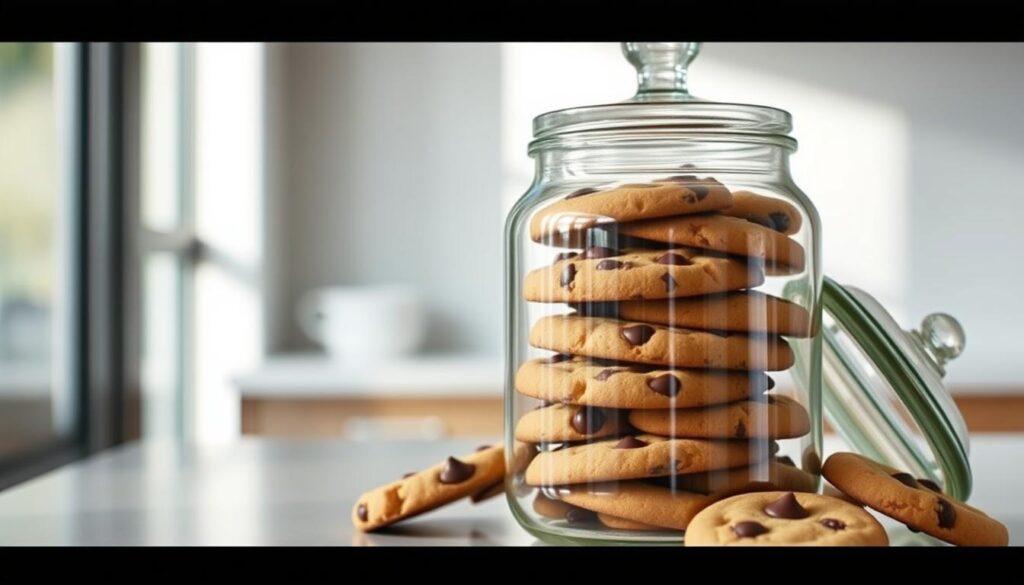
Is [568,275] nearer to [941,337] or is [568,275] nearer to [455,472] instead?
[455,472]

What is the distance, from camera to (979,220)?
117 inches

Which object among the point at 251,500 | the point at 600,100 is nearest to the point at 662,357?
the point at 251,500

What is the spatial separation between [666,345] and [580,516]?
0.10m

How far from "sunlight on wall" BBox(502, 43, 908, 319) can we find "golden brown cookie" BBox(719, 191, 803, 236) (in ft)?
7.89

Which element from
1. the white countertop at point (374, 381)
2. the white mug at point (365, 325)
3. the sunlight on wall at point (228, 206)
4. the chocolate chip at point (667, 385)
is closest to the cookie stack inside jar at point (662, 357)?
the chocolate chip at point (667, 385)

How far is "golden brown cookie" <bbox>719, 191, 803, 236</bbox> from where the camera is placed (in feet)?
1.85

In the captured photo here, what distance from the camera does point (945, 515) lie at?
0.54m

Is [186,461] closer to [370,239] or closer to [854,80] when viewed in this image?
[370,239]

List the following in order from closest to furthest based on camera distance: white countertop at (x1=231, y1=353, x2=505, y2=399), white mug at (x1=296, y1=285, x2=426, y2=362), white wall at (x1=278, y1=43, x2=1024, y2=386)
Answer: white countertop at (x1=231, y1=353, x2=505, y2=399) → white mug at (x1=296, y1=285, x2=426, y2=362) → white wall at (x1=278, y1=43, x2=1024, y2=386)

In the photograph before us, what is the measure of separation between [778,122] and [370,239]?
2555mm

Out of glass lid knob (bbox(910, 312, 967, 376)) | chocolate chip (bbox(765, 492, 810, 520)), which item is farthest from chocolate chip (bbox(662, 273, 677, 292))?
glass lid knob (bbox(910, 312, 967, 376))

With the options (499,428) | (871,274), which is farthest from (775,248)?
(871,274)

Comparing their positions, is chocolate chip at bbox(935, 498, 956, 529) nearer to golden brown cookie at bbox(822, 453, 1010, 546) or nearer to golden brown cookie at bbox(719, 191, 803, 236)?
golden brown cookie at bbox(822, 453, 1010, 546)
